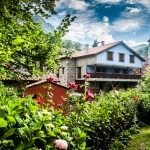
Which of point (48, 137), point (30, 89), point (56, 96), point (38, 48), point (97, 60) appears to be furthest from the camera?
point (97, 60)

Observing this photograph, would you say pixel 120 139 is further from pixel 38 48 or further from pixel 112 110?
pixel 38 48

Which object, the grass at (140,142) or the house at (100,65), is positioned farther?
the house at (100,65)

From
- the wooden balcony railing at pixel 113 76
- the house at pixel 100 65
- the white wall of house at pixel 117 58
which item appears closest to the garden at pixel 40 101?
the wooden balcony railing at pixel 113 76

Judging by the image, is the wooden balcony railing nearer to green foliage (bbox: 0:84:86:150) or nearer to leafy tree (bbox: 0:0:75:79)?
leafy tree (bbox: 0:0:75:79)

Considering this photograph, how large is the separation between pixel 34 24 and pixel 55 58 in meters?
1.31

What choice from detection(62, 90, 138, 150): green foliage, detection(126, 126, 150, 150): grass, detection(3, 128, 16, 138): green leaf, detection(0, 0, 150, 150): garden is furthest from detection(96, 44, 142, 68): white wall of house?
detection(3, 128, 16, 138): green leaf

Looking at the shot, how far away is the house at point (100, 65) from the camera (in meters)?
42.7

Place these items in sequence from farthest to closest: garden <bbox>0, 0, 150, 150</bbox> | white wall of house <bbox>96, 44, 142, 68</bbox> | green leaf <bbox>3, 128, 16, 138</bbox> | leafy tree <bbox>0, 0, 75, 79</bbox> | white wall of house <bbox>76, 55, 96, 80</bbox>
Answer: white wall of house <bbox>96, 44, 142, 68</bbox> < white wall of house <bbox>76, 55, 96, 80</bbox> < leafy tree <bbox>0, 0, 75, 79</bbox> < garden <bbox>0, 0, 150, 150</bbox> < green leaf <bbox>3, 128, 16, 138</bbox>

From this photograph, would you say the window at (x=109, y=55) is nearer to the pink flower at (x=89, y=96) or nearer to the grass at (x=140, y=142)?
the grass at (x=140, y=142)

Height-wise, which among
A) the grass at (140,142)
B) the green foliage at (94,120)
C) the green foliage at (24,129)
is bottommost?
the grass at (140,142)

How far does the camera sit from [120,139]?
→ 9.64m

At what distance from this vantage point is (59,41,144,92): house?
140ft

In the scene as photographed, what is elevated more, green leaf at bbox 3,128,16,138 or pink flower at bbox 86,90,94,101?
pink flower at bbox 86,90,94,101

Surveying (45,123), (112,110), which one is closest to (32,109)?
(45,123)
